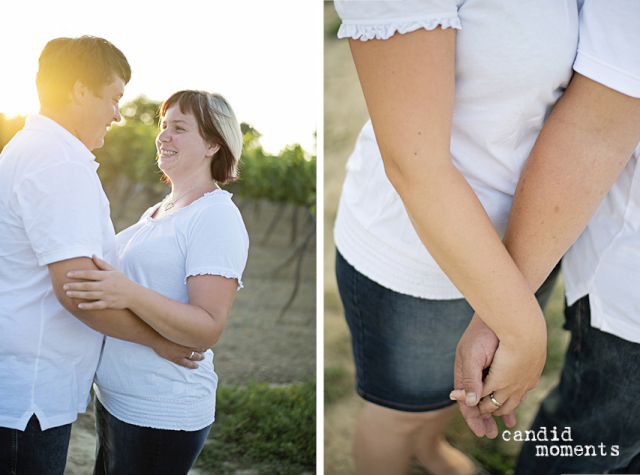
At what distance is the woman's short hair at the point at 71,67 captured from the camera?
0.94 metres

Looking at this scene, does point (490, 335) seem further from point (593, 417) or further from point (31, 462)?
point (31, 462)

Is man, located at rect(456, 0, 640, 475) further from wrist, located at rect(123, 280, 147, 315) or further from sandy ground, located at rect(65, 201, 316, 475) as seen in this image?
sandy ground, located at rect(65, 201, 316, 475)

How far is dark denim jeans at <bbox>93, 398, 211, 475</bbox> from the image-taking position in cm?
108

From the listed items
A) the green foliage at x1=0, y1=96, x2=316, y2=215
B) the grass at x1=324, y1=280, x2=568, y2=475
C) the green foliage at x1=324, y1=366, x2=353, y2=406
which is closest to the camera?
the grass at x1=324, y1=280, x2=568, y2=475

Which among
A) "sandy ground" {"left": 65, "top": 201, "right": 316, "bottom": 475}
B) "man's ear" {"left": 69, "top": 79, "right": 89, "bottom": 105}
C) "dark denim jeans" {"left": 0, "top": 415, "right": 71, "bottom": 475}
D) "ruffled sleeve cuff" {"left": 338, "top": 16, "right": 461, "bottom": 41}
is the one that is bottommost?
"sandy ground" {"left": 65, "top": 201, "right": 316, "bottom": 475}

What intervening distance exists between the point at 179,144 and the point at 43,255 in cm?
41

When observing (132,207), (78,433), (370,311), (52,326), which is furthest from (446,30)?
(132,207)

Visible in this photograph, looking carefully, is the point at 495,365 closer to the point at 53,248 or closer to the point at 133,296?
the point at 133,296

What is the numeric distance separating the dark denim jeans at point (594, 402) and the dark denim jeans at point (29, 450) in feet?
3.84

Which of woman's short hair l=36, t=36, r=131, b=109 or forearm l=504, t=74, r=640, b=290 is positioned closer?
forearm l=504, t=74, r=640, b=290

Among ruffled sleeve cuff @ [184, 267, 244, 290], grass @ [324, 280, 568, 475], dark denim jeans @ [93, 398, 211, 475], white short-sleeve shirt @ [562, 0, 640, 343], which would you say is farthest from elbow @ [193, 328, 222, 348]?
grass @ [324, 280, 568, 475]

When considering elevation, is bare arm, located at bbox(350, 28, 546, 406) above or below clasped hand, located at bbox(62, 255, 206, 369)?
above

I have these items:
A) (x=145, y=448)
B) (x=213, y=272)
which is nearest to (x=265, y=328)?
(x=145, y=448)

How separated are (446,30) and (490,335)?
52cm
